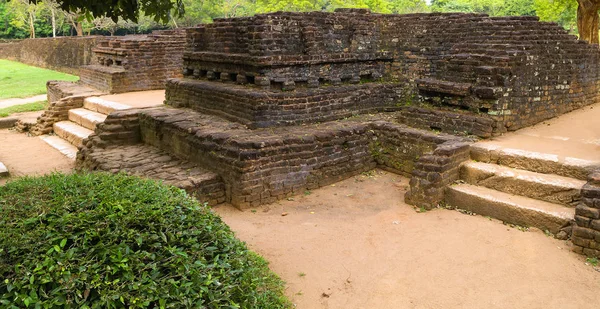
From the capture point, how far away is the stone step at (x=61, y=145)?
10409mm

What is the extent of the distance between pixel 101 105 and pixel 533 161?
10.0 metres

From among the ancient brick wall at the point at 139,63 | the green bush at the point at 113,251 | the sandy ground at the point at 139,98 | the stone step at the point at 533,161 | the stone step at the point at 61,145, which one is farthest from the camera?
the ancient brick wall at the point at 139,63

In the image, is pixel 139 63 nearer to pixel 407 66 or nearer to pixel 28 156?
pixel 28 156

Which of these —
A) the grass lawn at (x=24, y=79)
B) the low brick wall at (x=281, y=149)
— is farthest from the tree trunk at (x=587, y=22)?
the grass lawn at (x=24, y=79)

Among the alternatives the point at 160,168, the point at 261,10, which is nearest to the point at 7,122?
the point at 160,168

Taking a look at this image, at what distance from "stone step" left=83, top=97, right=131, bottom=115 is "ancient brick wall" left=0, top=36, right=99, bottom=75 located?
8.24m

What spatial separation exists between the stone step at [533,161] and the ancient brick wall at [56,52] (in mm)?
18065

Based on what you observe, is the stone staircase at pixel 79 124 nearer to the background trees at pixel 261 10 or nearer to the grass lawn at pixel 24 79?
the background trees at pixel 261 10

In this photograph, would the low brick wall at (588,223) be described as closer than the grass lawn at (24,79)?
Yes

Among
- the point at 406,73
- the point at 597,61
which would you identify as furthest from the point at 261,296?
the point at 597,61

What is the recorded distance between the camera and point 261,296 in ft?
11.5

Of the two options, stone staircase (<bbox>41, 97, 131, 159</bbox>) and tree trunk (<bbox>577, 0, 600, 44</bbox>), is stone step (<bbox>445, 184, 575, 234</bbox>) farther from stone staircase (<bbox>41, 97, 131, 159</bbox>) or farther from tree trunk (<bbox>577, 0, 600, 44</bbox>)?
tree trunk (<bbox>577, 0, 600, 44</bbox>)

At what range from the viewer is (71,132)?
11.4 m

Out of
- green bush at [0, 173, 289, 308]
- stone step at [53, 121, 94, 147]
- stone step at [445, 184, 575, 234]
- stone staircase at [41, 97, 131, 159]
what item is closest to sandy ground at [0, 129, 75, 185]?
stone staircase at [41, 97, 131, 159]
